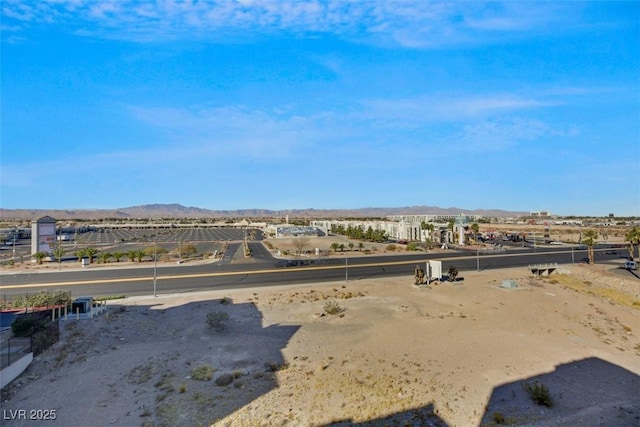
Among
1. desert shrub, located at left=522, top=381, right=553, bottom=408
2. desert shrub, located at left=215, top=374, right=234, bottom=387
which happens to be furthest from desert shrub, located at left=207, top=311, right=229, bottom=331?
desert shrub, located at left=522, top=381, right=553, bottom=408

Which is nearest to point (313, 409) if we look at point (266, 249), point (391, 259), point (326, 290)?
point (326, 290)

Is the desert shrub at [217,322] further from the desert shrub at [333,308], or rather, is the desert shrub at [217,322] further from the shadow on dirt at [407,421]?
the shadow on dirt at [407,421]

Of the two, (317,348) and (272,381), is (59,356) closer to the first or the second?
(272,381)

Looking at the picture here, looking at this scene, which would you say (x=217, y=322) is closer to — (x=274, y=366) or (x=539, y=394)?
(x=274, y=366)

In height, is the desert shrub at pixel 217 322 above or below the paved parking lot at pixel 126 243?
below

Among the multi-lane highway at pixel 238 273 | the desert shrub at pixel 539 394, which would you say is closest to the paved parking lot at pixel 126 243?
the multi-lane highway at pixel 238 273

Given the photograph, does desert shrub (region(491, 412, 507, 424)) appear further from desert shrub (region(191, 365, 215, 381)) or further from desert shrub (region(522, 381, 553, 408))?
desert shrub (region(191, 365, 215, 381))
